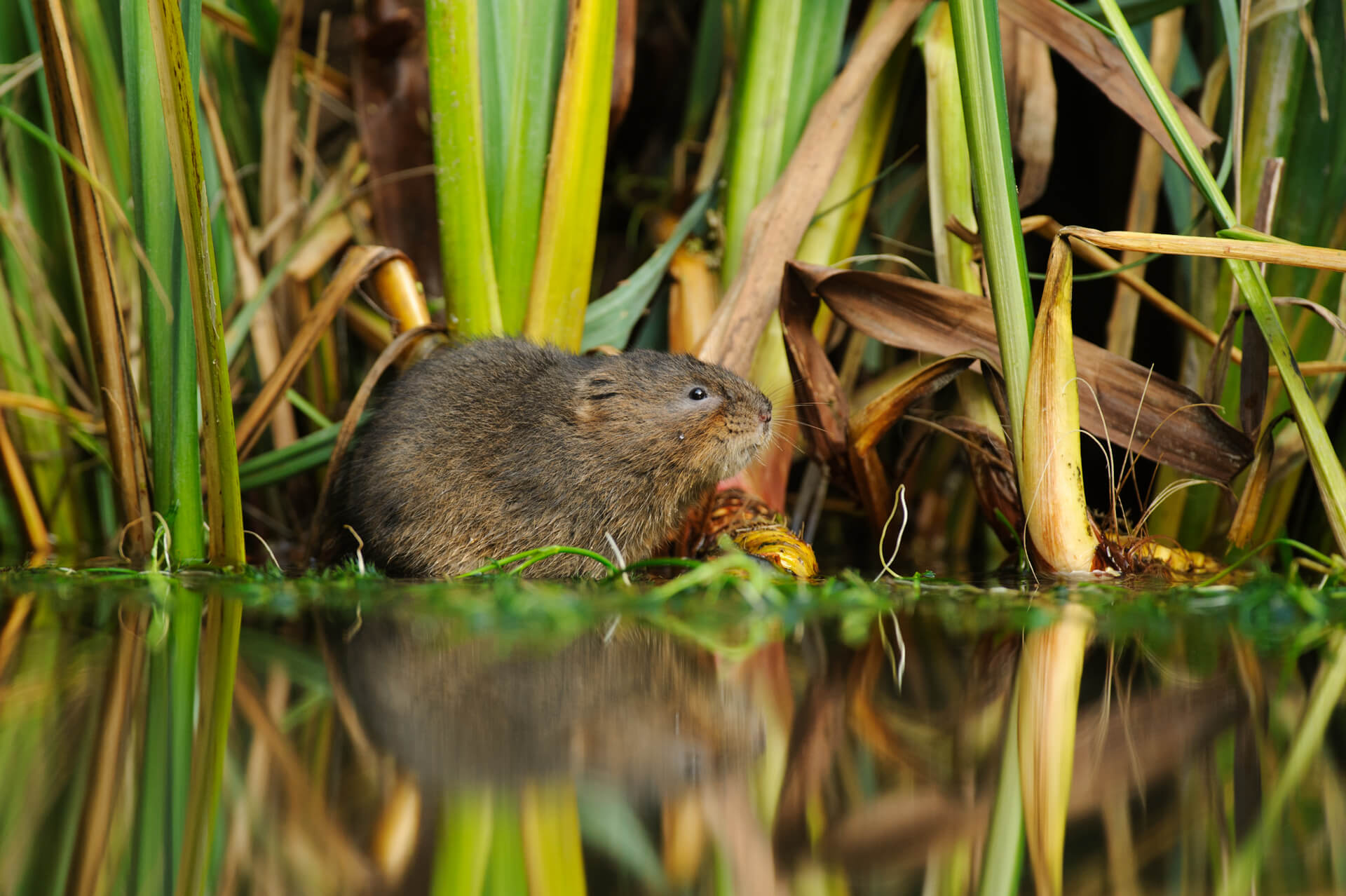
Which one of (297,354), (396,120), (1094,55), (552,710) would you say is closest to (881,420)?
(1094,55)

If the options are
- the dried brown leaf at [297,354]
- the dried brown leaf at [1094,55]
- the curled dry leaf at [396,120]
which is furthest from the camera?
the curled dry leaf at [396,120]

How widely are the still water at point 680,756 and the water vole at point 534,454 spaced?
3.67ft

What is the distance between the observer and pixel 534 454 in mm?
2701

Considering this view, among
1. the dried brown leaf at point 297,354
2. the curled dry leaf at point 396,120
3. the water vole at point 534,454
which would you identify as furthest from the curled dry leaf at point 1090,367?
the curled dry leaf at point 396,120

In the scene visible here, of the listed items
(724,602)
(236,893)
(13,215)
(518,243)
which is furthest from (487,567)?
(13,215)

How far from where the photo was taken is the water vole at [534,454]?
8.69 feet

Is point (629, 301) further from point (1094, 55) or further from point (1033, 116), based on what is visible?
point (1094, 55)

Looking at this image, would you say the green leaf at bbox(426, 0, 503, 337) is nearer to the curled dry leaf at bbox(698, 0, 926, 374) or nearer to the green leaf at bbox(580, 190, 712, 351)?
the green leaf at bbox(580, 190, 712, 351)

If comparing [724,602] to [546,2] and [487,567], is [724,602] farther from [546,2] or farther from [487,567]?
[546,2]

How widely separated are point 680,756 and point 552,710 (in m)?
0.20

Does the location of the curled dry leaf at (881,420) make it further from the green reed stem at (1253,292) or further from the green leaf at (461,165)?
the green leaf at (461,165)

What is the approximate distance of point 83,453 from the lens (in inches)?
130

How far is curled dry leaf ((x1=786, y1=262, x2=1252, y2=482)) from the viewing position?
2430mm

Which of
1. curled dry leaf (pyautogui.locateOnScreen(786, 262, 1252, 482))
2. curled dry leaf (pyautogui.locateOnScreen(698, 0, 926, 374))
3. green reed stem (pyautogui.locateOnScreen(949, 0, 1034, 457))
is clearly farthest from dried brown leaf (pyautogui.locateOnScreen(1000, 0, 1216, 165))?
green reed stem (pyautogui.locateOnScreen(949, 0, 1034, 457))
